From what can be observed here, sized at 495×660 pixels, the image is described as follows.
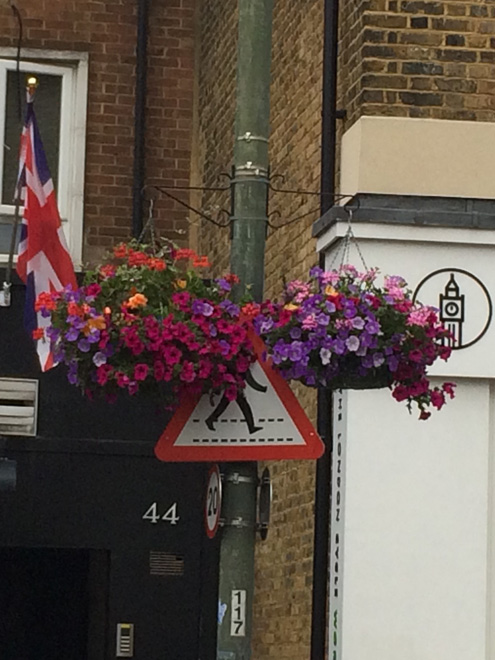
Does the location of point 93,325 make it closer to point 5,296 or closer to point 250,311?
point 250,311

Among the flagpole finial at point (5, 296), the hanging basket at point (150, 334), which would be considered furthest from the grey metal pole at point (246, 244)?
the flagpole finial at point (5, 296)

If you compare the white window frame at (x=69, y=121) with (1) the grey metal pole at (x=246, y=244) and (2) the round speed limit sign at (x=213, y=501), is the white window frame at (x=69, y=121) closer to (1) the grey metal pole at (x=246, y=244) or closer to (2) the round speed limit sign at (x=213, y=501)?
(1) the grey metal pole at (x=246, y=244)

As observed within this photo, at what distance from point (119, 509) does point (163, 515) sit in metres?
0.34

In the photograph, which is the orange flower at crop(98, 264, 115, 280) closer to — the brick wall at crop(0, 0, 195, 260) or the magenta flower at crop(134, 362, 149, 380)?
the magenta flower at crop(134, 362, 149, 380)

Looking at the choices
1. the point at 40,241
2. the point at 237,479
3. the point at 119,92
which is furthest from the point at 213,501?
the point at 119,92

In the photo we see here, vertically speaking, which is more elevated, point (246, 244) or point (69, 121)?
point (69, 121)

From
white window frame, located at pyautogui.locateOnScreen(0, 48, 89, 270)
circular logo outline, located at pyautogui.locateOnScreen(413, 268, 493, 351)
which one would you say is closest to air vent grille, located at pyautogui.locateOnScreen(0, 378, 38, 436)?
white window frame, located at pyautogui.locateOnScreen(0, 48, 89, 270)

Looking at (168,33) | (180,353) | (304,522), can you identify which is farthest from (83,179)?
(180,353)

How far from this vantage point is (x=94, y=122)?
49.4 ft

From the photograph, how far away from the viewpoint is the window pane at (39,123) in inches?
576

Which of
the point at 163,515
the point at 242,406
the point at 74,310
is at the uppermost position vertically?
the point at 74,310

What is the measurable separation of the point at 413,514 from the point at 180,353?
11.1 ft

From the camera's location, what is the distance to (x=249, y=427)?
7348mm

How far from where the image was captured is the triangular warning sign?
7.31 m
